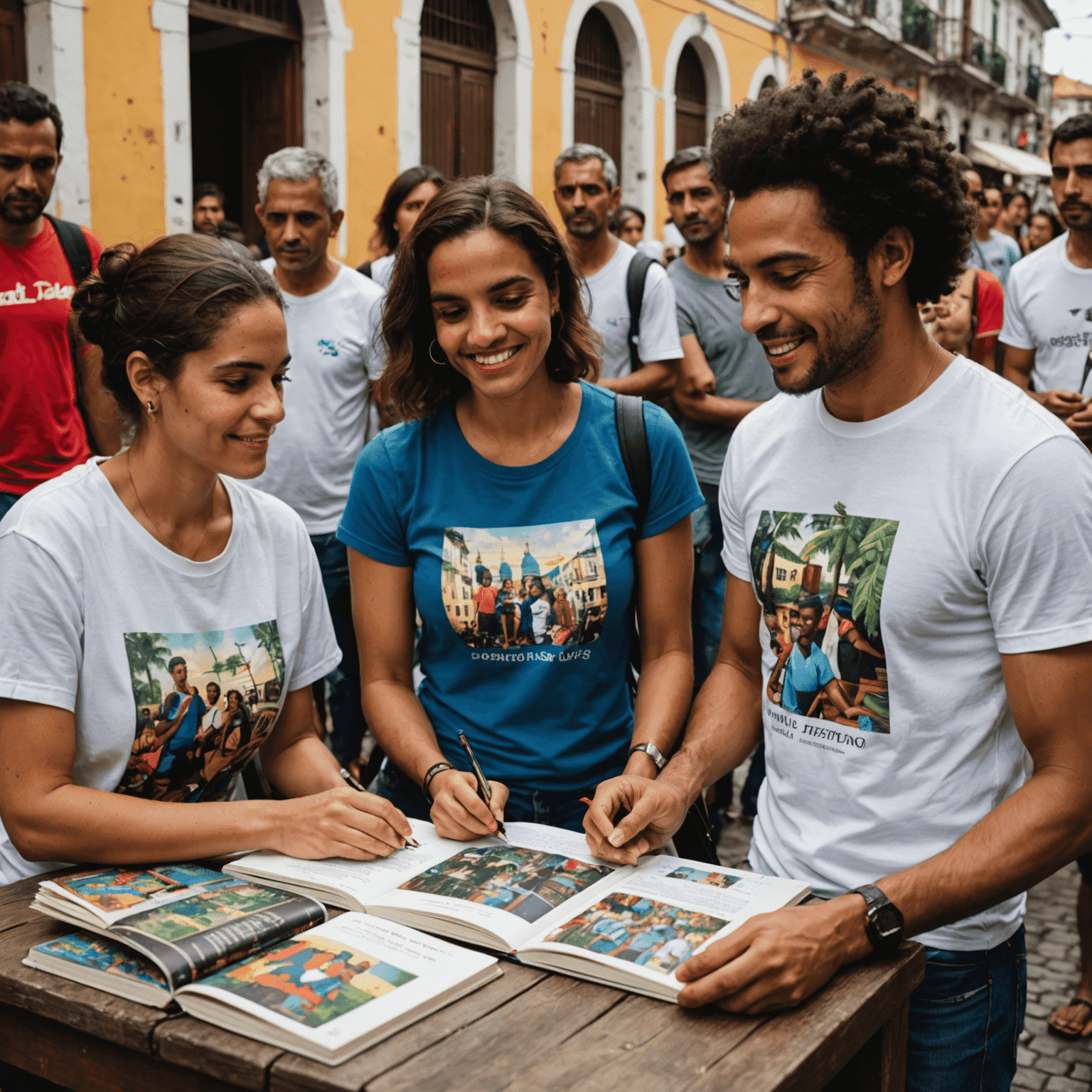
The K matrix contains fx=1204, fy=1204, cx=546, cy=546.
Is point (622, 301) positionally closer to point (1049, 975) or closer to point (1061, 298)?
point (1061, 298)

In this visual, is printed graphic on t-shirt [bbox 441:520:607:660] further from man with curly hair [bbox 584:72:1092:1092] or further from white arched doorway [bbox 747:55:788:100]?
white arched doorway [bbox 747:55:788:100]

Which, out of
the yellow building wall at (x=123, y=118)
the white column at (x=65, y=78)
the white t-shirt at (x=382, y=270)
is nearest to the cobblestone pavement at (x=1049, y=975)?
the white t-shirt at (x=382, y=270)

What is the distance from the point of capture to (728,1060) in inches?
54.2

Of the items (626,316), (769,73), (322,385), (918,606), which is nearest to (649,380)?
(626,316)

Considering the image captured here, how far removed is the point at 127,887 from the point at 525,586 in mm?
889

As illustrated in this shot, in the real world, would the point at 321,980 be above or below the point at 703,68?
below

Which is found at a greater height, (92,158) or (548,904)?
(92,158)

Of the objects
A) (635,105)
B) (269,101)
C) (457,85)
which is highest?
(635,105)

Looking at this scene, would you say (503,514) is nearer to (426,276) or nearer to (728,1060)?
(426,276)

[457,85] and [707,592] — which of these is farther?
[457,85]

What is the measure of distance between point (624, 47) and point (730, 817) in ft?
41.2

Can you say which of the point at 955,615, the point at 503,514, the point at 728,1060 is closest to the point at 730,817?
the point at 503,514

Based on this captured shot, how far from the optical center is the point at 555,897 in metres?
1.76

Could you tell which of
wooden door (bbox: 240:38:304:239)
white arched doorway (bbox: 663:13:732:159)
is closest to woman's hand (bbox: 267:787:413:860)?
wooden door (bbox: 240:38:304:239)
